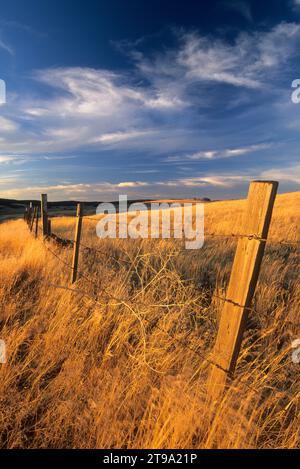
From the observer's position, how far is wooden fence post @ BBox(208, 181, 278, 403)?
2584mm

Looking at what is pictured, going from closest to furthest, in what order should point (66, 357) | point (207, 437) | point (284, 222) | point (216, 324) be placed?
point (207, 437), point (66, 357), point (216, 324), point (284, 222)

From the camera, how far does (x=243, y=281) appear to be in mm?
2705

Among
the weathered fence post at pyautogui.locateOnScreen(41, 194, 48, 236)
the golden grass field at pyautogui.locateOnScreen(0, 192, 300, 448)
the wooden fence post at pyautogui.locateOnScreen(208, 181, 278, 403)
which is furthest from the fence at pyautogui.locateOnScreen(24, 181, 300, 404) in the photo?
the weathered fence post at pyautogui.locateOnScreen(41, 194, 48, 236)

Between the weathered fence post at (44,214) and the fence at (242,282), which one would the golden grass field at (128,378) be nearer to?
the fence at (242,282)

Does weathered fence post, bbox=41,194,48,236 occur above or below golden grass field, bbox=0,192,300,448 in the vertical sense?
above

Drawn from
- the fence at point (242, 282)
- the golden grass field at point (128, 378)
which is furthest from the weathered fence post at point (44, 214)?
the fence at point (242, 282)

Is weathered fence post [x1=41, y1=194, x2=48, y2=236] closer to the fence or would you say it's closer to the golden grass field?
the golden grass field

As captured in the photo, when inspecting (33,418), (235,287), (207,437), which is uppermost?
(235,287)

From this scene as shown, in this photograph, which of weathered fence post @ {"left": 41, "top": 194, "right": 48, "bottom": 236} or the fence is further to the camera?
weathered fence post @ {"left": 41, "top": 194, "right": 48, "bottom": 236}

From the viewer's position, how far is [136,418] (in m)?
2.78

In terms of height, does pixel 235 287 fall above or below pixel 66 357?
above
